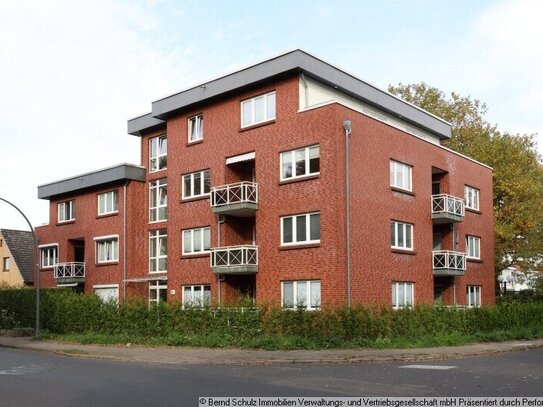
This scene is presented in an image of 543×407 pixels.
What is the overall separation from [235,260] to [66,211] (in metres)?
16.9

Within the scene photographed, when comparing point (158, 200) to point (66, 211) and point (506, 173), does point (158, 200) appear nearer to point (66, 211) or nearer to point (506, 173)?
point (66, 211)

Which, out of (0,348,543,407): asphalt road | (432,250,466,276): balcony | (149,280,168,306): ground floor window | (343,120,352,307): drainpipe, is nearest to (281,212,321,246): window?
(343,120,352,307): drainpipe

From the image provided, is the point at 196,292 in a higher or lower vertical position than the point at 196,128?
lower

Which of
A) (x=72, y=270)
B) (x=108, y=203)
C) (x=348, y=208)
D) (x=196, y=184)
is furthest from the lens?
(x=72, y=270)

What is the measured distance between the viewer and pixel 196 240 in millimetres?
30359

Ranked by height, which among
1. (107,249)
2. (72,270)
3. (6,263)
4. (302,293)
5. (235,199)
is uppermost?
(235,199)

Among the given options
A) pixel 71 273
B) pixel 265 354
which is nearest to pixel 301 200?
pixel 265 354

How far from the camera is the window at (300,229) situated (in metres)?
25.6

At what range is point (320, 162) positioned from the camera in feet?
83.7

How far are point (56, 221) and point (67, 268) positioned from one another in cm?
407

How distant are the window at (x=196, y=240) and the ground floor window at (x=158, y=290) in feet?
10.9

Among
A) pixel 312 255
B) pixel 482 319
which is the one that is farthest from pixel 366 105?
pixel 482 319

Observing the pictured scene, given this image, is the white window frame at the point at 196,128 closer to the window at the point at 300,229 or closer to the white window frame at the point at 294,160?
the white window frame at the point at 294,160

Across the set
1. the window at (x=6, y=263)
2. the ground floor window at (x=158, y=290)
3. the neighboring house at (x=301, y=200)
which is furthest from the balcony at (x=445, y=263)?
the window at (x=6, y=263)
